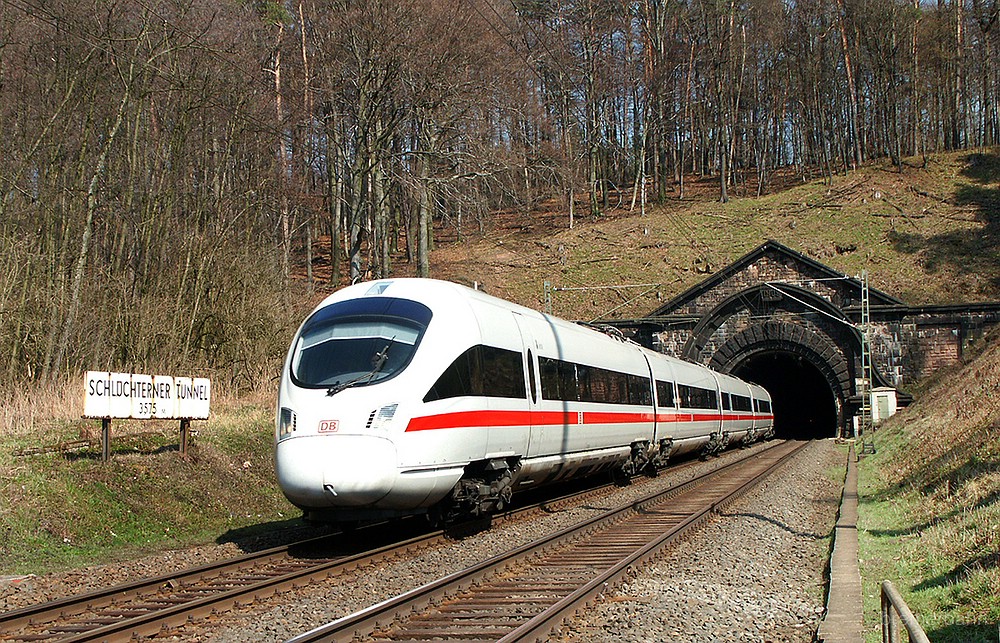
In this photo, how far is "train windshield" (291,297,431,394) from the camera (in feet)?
34.9

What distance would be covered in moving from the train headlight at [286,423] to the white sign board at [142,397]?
99.9 inches

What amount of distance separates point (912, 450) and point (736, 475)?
3847 millimetres

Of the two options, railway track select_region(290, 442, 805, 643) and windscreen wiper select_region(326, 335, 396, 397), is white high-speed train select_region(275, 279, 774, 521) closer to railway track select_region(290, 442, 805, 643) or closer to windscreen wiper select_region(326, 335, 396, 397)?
windscreen wiper select_region(326, 335, 396, 397)

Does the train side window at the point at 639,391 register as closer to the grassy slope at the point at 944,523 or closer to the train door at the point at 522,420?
the grassy slope at the point at 944,523

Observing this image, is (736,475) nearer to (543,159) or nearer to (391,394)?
(543,159)

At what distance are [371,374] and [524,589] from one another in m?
3.22

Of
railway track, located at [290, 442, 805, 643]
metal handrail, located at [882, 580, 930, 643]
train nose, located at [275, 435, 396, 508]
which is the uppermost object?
train nose, located at [275, 435, 396, 508]

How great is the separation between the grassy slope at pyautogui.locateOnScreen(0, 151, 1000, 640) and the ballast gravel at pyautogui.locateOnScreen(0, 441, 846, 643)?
0.81 meters

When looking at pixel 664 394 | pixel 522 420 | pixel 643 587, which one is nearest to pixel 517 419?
pixel 522 420

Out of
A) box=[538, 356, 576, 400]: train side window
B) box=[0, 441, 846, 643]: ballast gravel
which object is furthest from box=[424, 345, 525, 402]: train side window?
box=[0, 441, 846, 643]: ballast gravel

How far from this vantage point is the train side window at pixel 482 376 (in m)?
11.0

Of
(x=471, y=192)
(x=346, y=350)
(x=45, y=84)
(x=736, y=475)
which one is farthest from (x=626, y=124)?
(x=346, y=350)

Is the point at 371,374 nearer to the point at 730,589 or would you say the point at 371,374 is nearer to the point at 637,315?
the point at 730,589

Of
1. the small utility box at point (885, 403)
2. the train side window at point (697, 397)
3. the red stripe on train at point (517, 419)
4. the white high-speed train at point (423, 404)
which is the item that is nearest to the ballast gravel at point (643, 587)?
the white high-speed train at point (423, 404)
